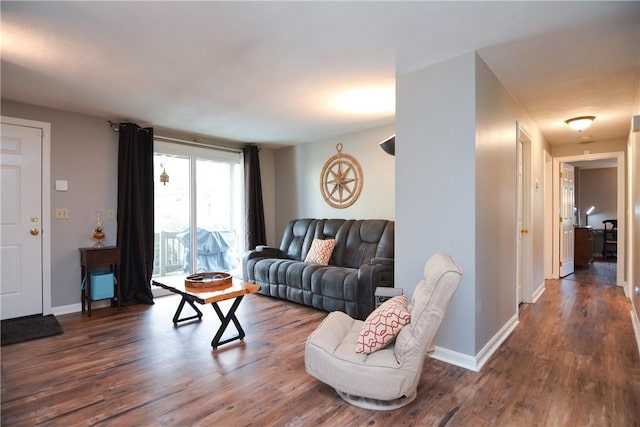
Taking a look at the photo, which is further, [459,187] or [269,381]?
[459,187]

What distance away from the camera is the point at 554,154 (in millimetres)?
5539

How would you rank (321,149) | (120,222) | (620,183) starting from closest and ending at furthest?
(120,222)
(620,183)
(321,149)

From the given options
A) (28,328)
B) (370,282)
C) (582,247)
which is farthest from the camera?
(582,247)

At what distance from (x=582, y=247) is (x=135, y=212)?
8.16 metres

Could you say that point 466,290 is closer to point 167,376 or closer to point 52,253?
point 167,376

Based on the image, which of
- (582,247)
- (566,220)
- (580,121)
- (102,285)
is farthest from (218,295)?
(582,247)

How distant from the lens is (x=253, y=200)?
555 cm

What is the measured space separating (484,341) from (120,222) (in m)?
4.18

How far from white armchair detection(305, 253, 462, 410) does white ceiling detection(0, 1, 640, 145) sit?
1514 millimetres

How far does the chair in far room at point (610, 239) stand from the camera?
26.0ft

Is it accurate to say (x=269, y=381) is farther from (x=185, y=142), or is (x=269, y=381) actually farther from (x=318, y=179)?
(x=185, y=142)

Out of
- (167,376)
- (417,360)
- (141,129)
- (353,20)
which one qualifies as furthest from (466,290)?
(141,129)

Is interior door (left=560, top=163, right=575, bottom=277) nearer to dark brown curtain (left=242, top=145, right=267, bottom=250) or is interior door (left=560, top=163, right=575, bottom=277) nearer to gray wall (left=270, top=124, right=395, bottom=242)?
gray wall (left=270, top=124, right=395, bottom=242)

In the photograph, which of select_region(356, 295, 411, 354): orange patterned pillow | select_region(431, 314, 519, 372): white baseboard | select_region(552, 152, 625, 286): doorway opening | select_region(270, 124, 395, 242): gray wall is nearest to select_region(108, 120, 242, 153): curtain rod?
select_region(270, 124, 395, 242): gray wall
